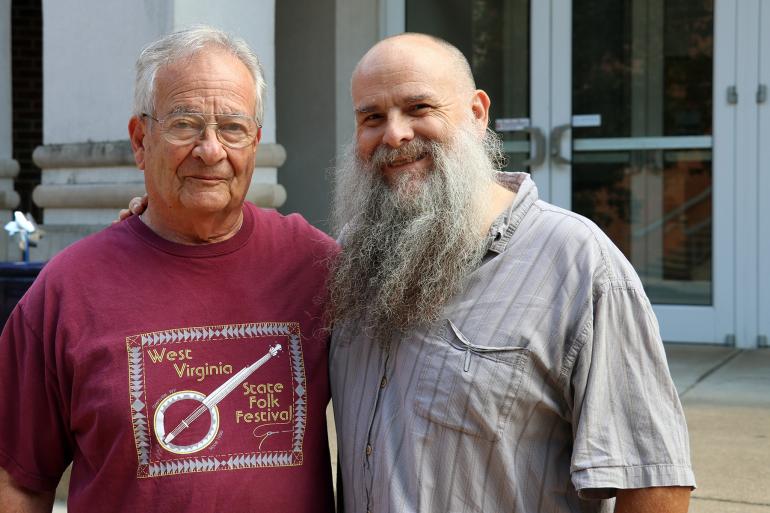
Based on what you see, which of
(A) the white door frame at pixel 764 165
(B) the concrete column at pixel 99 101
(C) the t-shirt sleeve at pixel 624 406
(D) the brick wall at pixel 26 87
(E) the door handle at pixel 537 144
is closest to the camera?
(C) the t-shirt sleeve at pixel 624 406

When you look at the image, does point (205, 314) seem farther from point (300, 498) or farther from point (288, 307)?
point (300, 498)

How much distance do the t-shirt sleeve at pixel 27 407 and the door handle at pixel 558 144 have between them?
16.8ft

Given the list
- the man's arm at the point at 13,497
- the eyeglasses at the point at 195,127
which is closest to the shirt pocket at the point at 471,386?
the eyeglasses at the point at 195,127

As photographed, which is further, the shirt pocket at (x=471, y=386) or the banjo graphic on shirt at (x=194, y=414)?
the banjo graphic on shirt at (x=194, y=414)

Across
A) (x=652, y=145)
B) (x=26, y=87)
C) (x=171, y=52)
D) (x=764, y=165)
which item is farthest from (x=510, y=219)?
(x=26, y=87)

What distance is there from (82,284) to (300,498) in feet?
2.19

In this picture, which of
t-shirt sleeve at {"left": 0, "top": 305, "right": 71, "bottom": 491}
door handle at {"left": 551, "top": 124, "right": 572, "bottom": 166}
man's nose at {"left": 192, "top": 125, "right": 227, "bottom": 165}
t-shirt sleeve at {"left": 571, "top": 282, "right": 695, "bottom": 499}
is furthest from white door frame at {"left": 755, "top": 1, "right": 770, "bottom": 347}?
t-shirt sleeve at {"left": 0, "top": 305, "right": 71, "bottom": 491}

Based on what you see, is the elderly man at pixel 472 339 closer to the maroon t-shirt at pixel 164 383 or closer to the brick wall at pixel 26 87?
the maroon t-shirt at pixel 164 383

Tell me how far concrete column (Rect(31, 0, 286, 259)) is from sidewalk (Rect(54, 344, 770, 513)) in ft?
5.52

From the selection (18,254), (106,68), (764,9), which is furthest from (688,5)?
(18,254)

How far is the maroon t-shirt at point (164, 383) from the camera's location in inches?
85.8

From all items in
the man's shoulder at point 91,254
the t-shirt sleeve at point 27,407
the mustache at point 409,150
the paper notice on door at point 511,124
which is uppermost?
the paper notice on door at point 511,124

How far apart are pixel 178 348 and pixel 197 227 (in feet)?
0.95

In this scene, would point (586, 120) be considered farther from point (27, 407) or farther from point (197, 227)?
point (27, 407)
